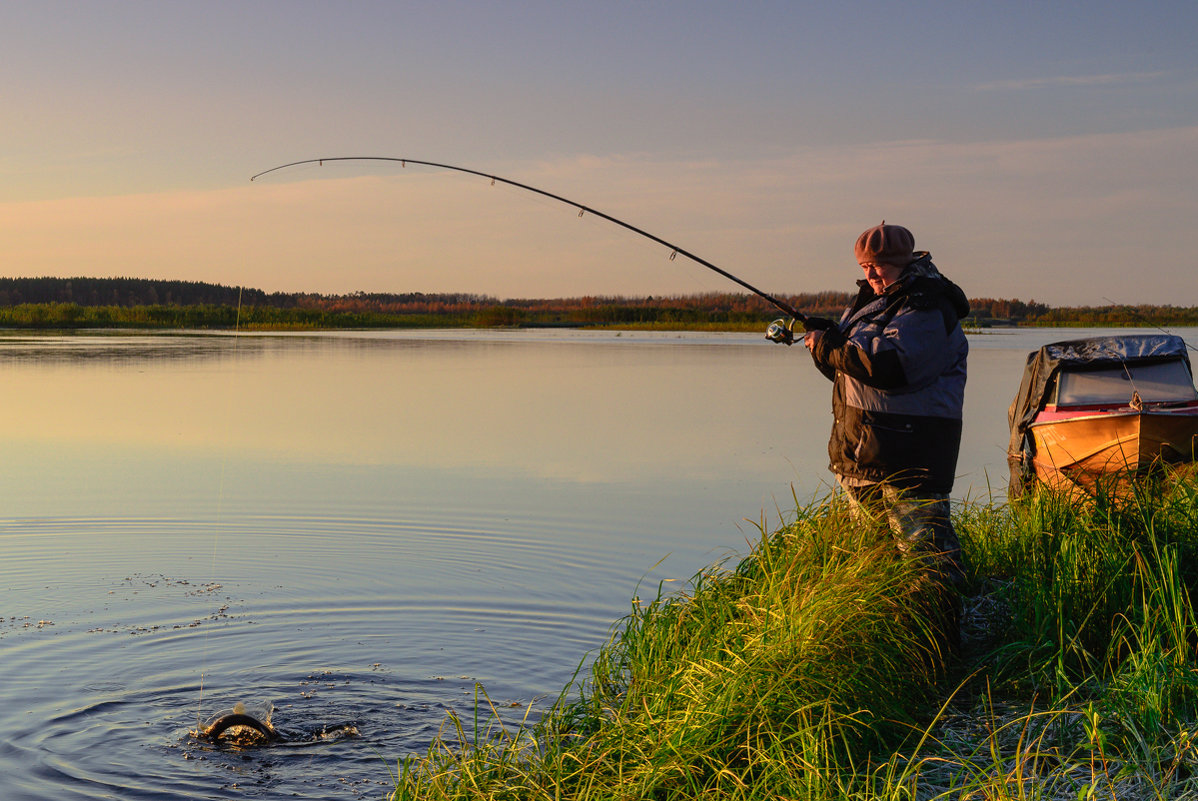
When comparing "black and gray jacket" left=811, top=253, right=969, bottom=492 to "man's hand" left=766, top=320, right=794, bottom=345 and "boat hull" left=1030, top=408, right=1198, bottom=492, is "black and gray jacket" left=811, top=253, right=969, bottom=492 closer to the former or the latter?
"man's hand" left=766, top=320, right=794, bottom=345

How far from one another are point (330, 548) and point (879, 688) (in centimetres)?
588

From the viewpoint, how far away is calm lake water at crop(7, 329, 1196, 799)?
548 cm

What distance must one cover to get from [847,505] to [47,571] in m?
6.20

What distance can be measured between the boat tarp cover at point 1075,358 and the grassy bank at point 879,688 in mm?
4216

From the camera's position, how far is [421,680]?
6227 mm

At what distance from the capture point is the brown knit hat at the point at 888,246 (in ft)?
16.6

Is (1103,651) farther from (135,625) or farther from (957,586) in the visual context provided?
(135,625)

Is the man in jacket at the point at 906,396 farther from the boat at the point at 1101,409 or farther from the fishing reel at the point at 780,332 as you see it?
the boat at the point at 1101,409

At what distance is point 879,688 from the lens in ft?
14.8

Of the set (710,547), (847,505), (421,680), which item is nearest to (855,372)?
(847,505)

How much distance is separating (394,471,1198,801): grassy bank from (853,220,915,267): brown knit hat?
1.27 meters

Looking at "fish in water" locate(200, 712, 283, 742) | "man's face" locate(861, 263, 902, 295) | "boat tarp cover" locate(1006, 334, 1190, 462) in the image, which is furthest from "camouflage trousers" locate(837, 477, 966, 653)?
"boat tarp cover" locate(1006, 334, 1190, 462)

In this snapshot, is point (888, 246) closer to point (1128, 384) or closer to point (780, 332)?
point (780, 332)

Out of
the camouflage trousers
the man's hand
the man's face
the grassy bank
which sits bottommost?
the grassy bank
